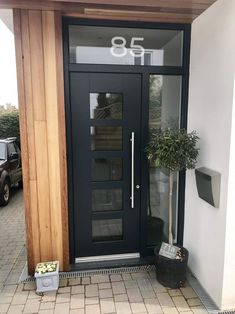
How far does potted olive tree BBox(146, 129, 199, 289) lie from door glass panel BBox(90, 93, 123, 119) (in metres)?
0.58

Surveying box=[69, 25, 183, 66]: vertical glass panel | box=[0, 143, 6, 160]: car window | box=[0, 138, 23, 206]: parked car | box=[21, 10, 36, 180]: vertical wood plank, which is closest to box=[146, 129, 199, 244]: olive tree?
box=[69, 25, 183, 66]: vertical glass panel

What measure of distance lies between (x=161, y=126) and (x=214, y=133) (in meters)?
0.77

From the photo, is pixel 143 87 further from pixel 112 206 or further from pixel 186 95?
pixel 112 206

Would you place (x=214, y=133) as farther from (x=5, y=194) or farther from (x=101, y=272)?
(x=5, y=194)

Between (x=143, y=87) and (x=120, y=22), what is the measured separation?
705 mm

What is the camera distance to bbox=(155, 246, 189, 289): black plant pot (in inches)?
104

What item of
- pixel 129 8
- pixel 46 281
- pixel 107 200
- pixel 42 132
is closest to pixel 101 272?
pixel 46 281

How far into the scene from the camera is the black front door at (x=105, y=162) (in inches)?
111

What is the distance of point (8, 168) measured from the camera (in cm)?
563

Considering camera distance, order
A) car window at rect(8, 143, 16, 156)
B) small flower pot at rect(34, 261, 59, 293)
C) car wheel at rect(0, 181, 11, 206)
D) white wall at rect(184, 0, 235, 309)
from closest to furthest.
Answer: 1. white wall at rect(184, 0, 235, 309)
2. small flower pot at rect(34, 261, 59, 293)
3. car wheel at rect(0, 181, 11, 206)
4. car window at rect(8, 143, 16, 156)

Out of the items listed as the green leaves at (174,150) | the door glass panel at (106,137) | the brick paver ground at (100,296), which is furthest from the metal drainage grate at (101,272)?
the door glass panel at (106,137)

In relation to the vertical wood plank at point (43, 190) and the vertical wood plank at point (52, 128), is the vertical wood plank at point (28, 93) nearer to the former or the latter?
the vertical wood plank at point (43, 190)

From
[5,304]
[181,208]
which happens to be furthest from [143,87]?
[5,304]

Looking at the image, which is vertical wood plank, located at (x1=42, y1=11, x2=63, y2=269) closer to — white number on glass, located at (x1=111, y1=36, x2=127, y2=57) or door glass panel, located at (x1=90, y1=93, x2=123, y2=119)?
door glass panel, located at (x1=90, y1=93, x2=123, y2=119)
